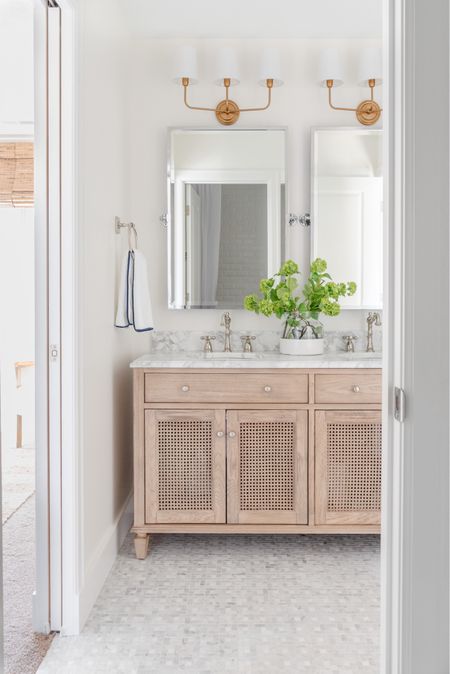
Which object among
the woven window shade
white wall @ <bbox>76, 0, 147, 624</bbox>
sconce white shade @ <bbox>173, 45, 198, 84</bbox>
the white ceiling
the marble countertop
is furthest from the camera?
the woven window shade

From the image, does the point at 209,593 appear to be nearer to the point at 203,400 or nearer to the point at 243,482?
the point at 243,482

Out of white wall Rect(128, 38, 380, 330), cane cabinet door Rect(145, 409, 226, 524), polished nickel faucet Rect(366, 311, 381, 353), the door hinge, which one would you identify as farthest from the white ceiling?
the door hinge

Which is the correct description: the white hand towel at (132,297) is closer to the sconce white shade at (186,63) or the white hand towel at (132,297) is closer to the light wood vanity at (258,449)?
the light wood vanity at (258,449)

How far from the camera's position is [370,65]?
3014 millimetres

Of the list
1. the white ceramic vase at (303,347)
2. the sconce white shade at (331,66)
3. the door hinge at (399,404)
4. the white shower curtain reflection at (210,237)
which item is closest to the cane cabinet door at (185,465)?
the white ceramic vase at (303,347)

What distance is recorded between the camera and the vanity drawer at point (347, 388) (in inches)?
103

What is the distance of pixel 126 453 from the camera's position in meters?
3.00

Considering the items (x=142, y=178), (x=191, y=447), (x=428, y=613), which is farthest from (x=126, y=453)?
(x=428, y=613)

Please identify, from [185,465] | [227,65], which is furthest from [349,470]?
[227,65]

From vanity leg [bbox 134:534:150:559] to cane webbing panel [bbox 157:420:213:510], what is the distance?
0.16 metres

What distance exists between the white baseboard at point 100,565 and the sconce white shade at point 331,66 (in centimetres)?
234

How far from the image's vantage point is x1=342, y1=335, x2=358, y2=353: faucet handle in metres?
3.09

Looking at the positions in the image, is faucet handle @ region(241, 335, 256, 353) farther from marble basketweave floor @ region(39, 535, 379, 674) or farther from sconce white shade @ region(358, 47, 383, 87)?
sconce white shade @ region(358, 47, 383, 87)

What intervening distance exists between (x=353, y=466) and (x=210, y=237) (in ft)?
4.36
